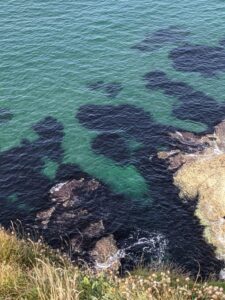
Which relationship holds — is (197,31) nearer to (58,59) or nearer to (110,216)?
(58,59)

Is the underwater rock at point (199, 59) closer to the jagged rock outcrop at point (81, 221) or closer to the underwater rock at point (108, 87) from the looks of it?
the underwater rock at point (108, 87)

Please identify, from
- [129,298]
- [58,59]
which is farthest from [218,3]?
[129,298]

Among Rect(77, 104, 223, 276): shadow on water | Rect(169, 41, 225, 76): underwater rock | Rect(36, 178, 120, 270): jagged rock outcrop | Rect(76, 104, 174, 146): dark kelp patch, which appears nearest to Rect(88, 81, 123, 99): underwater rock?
Rect(76, 104, 174, 146): dark kelp patch

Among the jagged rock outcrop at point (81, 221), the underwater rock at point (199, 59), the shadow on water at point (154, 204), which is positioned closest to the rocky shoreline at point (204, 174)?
the shadow on water at point (154, 204)

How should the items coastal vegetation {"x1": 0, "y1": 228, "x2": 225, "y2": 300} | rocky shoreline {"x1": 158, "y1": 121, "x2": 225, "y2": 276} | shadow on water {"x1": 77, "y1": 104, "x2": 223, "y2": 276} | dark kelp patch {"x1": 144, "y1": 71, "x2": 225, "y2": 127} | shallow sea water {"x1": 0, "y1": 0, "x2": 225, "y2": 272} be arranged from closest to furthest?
coastal vegetation {"x1": 0, "y1": 228, "x2": 225, "y2": 300}
shadow on water {"x1": 77, "y1": 104, "x2": 223, "y2": 276}
rocky shoreline {"x1": 158, "y1": 121, "x2": 225, "y2": 276}
shallow sea water {"x1": 0, "y1": 0, "x2": 225, "y2": 272}
dark kelp patch {"x1": 144, "y1": 71, "x2": 225, "y2": 127}

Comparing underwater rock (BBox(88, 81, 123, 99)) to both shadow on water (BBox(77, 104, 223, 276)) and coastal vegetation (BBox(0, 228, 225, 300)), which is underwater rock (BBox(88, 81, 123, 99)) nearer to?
shadow on water (BBox(77, 104, 223, 276))
